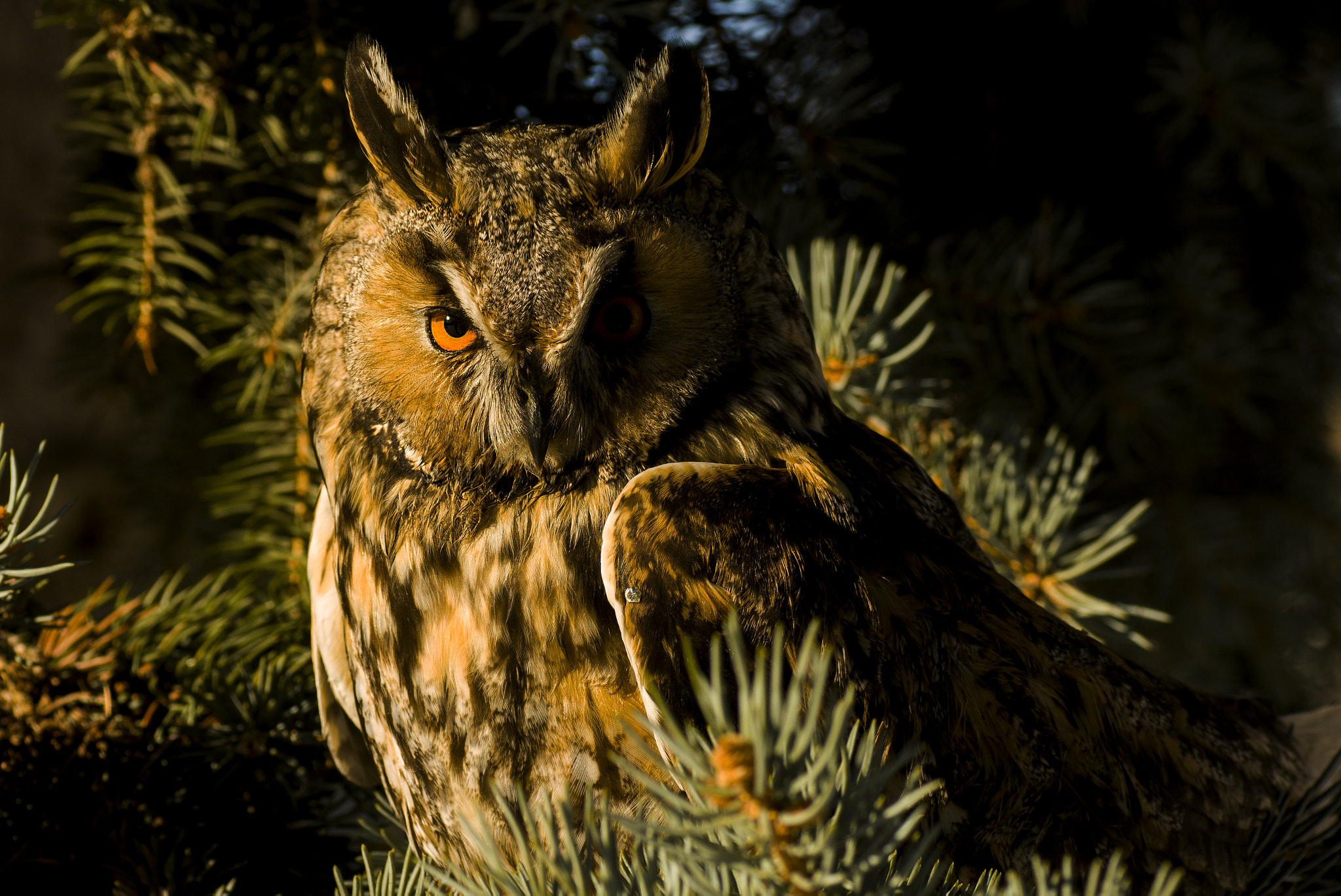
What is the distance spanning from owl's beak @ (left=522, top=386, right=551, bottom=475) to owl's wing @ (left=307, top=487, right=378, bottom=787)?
1.13 feet

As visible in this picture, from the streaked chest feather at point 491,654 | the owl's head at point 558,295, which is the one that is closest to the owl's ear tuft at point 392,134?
the owl's head at point 558,295

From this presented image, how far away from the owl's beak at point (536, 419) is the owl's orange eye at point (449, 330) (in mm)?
93

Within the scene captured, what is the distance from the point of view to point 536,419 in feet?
2.76

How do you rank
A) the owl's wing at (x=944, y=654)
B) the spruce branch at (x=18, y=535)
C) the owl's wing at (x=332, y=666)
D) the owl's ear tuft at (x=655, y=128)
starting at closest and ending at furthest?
the spruce branch at (x=18, y=535), the owl's wing at (x=944, y=654), the owl's ear tuft at (x=655, y=128), the owl's wing at (x=332, y=666)

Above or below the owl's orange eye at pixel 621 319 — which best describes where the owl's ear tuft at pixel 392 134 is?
above

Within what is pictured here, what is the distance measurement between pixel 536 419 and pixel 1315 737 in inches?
42.9

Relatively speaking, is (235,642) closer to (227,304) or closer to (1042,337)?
(227,304)

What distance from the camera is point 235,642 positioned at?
1066mm

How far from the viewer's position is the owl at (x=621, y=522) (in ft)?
2.69

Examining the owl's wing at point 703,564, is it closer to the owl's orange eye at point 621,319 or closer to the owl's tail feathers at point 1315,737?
the owl's orange eye at point 621,319

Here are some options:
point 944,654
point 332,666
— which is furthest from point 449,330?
point 944,654

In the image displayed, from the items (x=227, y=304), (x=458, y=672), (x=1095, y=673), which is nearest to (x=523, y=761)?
(x=458, y=672)

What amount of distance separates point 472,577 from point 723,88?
811 millimetres

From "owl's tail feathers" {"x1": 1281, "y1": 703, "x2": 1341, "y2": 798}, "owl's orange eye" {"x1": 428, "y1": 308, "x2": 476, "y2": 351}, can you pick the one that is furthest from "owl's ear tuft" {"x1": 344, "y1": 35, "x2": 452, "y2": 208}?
"owl's tail feathers" {"x1": 1281, "y1": 703, "x2": 1341, "y2": 798}
